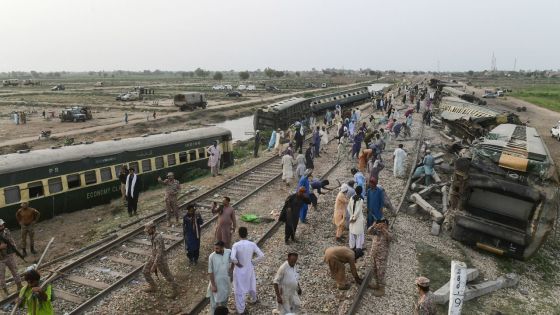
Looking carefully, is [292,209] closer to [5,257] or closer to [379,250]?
[379,250]

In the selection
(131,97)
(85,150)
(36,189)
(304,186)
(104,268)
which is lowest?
(104,268)

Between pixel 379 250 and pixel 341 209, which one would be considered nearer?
pixel 379 250

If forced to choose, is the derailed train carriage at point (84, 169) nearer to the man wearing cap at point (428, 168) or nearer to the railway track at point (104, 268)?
the railway track at point (104, 268)

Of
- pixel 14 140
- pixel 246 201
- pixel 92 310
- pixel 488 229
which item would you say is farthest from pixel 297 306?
pixel 14 140

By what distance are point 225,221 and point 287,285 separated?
295 centimetres

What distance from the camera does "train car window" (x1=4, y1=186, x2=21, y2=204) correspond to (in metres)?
12.9

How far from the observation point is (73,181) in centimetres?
1488

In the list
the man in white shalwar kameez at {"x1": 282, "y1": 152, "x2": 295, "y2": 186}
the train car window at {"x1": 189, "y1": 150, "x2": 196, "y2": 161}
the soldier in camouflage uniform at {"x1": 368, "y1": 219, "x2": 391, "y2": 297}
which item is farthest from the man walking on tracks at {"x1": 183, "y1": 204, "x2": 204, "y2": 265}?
the train car window at {"x1": 189, "y1": 150, "x2": 196, "y2": 161}

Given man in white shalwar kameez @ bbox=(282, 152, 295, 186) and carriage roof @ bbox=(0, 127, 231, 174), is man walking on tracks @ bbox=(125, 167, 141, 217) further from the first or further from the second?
man in white shalwar kameez @ bbox=(282, 152, 295, 186)

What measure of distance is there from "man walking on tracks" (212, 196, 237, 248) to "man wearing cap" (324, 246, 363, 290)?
2390 millimetres

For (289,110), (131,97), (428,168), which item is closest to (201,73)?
(131,97)

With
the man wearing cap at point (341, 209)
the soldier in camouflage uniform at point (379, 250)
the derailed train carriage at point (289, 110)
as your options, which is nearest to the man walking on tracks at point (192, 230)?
the man wearing cap at point (341, 209)

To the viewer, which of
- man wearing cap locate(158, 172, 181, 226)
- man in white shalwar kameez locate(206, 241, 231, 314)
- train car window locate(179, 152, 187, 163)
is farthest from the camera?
train car window locate(179, 152, 187, 163)

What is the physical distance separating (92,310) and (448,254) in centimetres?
894
